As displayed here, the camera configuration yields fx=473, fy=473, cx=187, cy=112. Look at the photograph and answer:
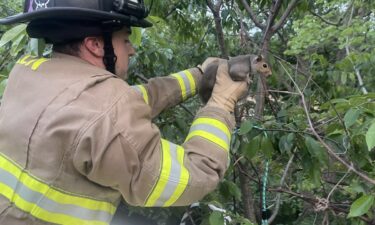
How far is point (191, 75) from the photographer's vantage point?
80.0 inches

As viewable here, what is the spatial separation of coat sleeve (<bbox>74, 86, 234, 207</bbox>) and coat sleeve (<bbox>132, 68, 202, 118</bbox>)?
49cm

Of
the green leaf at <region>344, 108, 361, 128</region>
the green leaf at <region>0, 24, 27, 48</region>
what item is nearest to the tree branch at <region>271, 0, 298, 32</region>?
the green leaf at <region>344, 108, 361, 128</region>

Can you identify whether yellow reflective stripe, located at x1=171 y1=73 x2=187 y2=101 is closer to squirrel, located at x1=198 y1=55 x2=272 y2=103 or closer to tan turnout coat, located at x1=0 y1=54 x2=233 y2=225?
squirrel, located at x1=198 y1=55 x2=272 y2=103

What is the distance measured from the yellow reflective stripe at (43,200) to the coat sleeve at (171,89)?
66cm

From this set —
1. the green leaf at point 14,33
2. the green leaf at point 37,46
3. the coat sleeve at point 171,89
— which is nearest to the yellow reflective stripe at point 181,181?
the coat sleeve at point 171,89

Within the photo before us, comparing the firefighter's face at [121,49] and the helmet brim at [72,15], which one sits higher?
the helmet brim at [72,15]

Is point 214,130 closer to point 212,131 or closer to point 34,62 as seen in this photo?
point 212,131

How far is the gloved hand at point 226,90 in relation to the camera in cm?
160

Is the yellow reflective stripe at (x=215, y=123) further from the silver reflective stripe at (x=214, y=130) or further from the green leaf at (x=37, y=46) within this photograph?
the green leaf at (x=37, y=46)

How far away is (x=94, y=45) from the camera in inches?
59.6

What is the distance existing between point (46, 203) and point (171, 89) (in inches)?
32.2

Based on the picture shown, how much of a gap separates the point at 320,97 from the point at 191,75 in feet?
2.68

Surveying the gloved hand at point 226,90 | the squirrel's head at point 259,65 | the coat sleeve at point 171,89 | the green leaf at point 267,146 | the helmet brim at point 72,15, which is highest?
the helmet brim at point 72,15

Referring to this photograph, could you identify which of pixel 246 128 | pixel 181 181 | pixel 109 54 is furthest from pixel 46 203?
pixel 246 128
